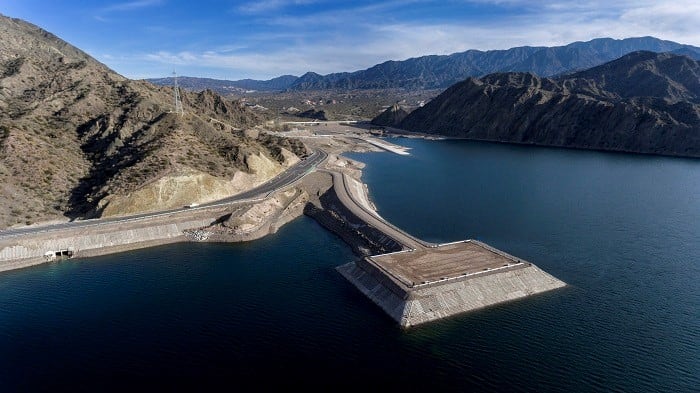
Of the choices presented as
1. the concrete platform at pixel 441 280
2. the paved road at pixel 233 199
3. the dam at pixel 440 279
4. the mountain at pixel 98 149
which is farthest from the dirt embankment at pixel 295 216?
the mountain at pixel 98 149

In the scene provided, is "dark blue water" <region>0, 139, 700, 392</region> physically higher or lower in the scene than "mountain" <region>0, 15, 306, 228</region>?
lower

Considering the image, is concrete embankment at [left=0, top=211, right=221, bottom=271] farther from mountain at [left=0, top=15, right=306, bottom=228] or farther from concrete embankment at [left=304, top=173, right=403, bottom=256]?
concrete embankment at [left=304, top=173, right=403, bottom=256]

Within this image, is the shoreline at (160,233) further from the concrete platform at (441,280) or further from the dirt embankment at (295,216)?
the concrete platform at (441,280)

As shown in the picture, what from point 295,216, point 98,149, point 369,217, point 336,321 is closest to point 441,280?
point 336,321

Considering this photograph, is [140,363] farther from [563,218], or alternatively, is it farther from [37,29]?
[37,29]

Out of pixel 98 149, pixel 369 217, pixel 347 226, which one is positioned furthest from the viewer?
pixel 98 149

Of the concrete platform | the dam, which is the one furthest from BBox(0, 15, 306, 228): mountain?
the concrete platform

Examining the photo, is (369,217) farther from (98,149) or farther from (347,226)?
(98,149)
